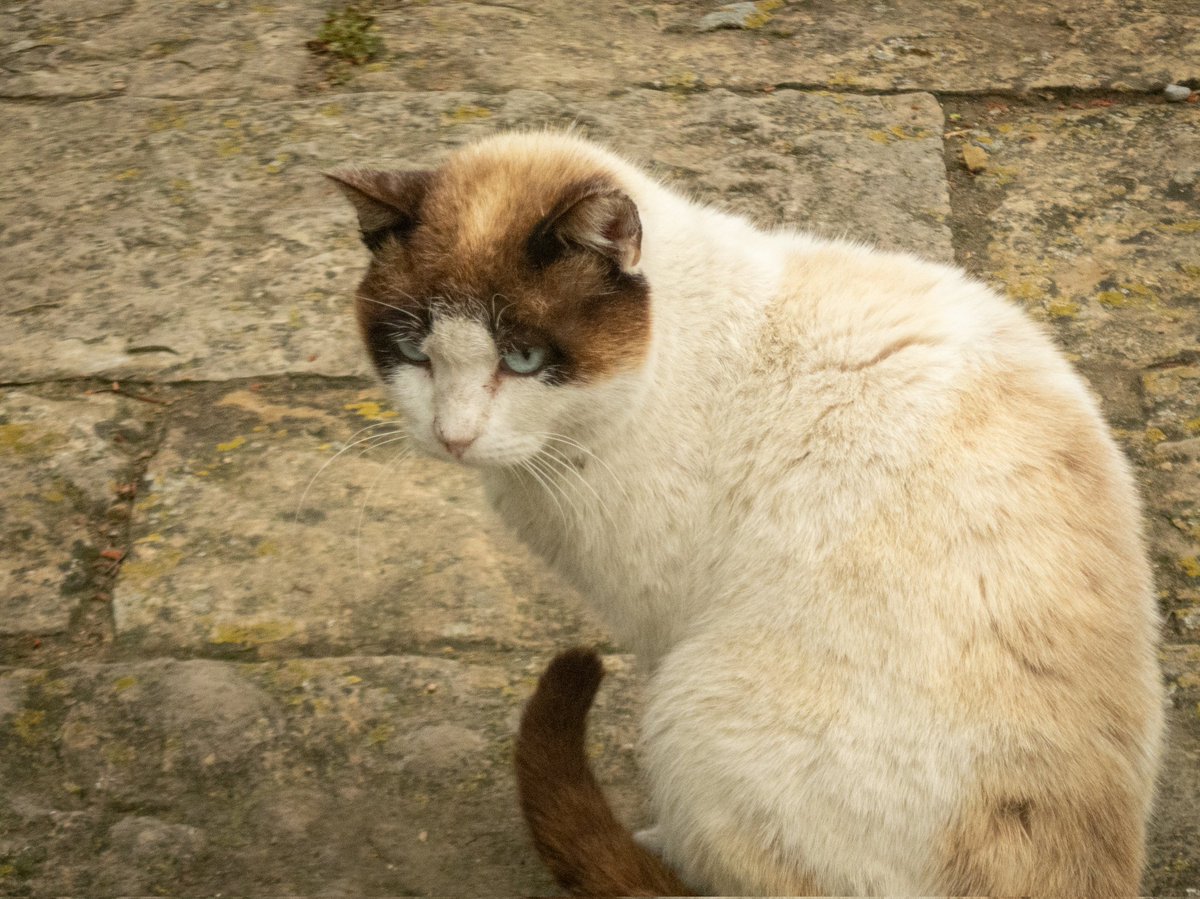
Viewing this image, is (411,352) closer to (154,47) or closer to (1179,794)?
(1179,794)

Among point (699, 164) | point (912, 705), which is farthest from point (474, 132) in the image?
point (912, 705)

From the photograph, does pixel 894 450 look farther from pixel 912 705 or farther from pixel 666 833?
pixel 666 833

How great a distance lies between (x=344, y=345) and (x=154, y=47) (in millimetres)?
2107

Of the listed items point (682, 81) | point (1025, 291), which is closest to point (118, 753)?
point (1025, 291)

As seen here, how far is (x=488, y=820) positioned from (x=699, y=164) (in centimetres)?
247

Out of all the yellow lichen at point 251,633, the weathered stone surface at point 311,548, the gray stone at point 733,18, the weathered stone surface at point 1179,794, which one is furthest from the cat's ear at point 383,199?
the gray stone at point 733,18

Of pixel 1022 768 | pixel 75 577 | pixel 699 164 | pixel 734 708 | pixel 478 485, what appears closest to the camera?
pixel 1022 768

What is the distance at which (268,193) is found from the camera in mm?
4160

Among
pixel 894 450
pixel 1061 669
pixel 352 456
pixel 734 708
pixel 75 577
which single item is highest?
pixel 894 450

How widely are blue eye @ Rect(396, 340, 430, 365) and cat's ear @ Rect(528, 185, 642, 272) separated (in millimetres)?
295

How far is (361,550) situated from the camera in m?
3.10

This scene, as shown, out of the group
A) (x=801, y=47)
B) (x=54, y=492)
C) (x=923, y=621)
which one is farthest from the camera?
(x=801, y=47)

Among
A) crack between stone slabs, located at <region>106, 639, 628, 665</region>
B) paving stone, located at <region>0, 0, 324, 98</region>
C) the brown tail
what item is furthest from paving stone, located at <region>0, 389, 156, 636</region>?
paving stone, located at <region>0, 0, 324, 98</region>

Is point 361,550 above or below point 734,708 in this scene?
below
